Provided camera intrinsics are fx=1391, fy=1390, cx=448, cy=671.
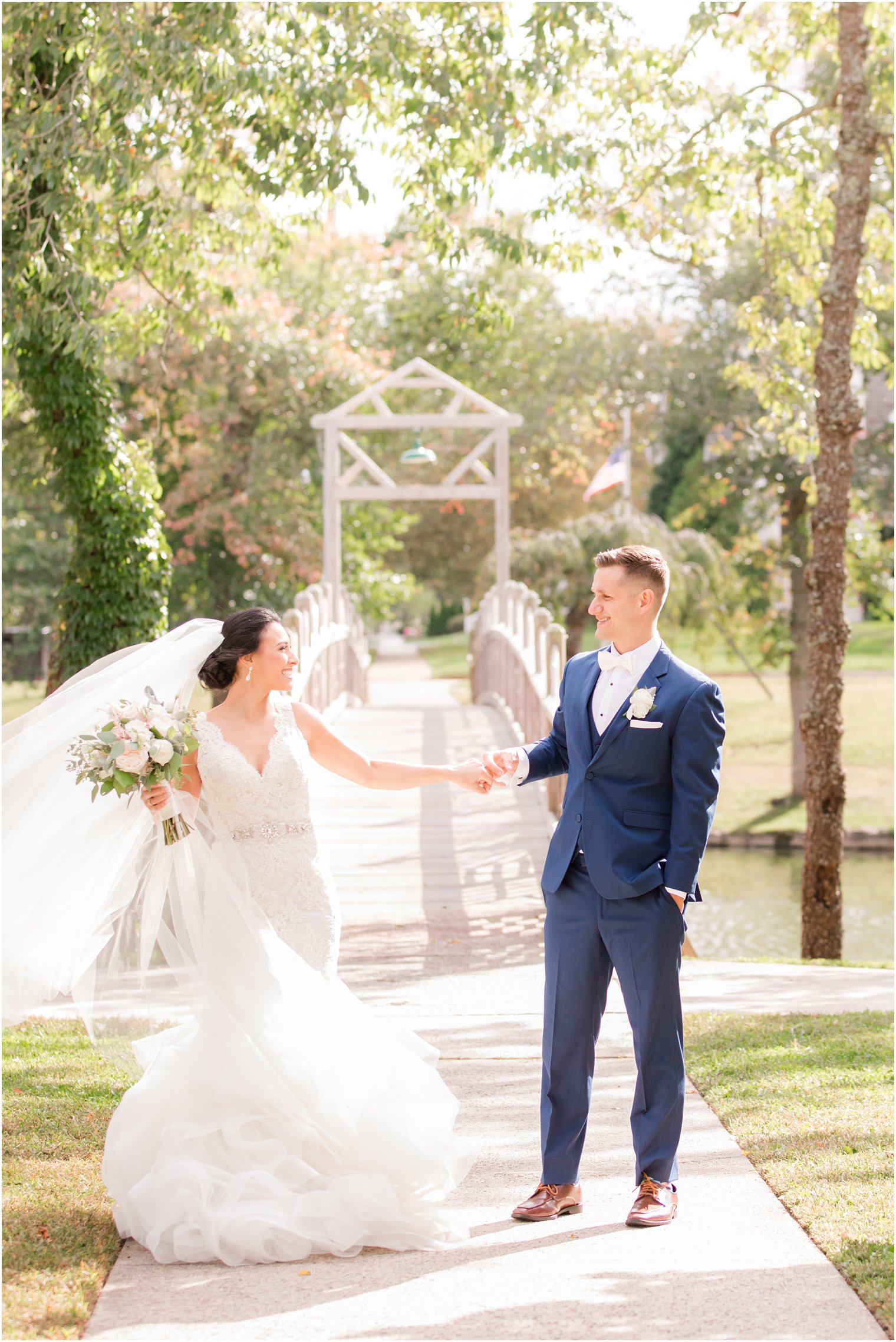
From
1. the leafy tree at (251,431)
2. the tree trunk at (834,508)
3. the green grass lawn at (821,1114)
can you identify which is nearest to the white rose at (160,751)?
the green grass lawn at (821,1114)


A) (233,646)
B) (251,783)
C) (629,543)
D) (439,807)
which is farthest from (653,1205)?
(629,543)

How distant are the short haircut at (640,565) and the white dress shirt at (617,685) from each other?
6.3 inches

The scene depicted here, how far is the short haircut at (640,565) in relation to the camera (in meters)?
4.08

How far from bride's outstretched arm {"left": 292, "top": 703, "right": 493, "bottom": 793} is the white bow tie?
0.67m

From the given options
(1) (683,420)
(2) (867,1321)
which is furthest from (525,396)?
(2) (867,1321)

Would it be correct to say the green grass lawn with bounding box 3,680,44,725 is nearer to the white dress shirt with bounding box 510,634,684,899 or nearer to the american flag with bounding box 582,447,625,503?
the american flag with bounding box 582,447,625,503

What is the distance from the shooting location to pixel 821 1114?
503 centimetres

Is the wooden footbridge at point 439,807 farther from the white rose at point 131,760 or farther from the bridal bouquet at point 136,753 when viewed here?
the white rose at point 131,760

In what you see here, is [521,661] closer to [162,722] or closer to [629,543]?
[162,722]

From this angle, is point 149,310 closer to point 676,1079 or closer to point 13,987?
point 13,987

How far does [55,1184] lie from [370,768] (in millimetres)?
1606

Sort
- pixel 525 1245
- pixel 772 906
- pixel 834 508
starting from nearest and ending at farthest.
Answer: pixel 525 1245, pixel 834 508, pixel 772 906

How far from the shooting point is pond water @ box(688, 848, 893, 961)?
1462cm

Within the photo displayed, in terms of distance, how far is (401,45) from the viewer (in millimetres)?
8773
